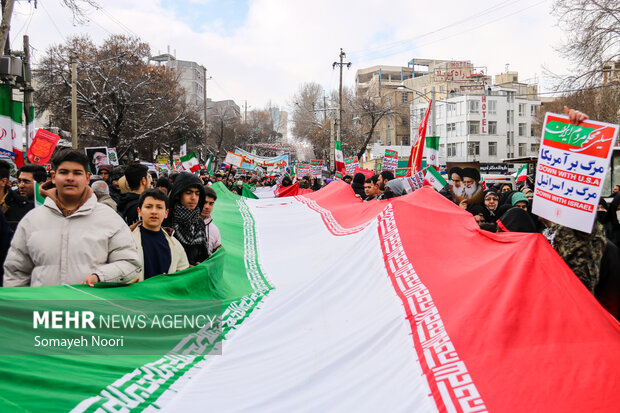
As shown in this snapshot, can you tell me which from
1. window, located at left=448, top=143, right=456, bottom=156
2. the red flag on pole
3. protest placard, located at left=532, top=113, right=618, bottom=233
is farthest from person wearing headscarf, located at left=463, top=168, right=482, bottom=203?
window, located at left=448, top=143, right=456, bottom=156

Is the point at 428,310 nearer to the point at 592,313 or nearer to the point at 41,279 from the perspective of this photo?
the point at 592,313

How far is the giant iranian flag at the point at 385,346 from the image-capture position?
2.68 m

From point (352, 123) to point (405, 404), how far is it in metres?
64.4

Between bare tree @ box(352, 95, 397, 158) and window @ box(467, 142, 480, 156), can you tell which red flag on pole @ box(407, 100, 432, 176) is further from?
→ window @ box(467, 142, 480, 156)

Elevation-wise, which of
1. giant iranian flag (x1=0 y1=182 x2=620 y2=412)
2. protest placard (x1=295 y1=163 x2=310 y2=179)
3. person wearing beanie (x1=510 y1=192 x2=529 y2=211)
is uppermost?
protest placard (x1=295 y1=163 x2=310 y2=179)

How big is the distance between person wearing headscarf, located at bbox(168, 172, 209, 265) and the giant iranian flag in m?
0.35

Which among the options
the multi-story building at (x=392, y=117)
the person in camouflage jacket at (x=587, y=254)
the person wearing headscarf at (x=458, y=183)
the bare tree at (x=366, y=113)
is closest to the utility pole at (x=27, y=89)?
the person wearing headscarf at (x=458, y=183)

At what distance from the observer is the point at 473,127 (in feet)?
219

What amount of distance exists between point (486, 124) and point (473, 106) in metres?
2.84

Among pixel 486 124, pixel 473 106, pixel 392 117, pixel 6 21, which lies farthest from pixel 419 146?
pixel 392 117

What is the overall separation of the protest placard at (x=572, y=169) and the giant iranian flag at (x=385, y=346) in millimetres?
281

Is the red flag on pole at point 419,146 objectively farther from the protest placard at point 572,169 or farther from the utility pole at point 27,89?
the utility pole at point 27,89

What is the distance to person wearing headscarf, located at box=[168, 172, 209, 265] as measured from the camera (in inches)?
212

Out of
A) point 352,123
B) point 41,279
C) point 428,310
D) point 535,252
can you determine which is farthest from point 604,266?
point 352,123
